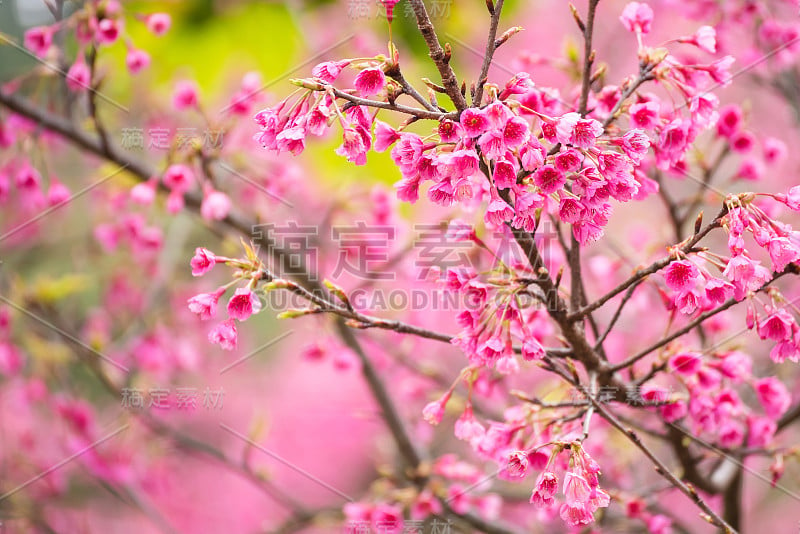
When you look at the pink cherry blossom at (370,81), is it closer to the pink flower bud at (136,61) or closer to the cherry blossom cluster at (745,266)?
the cherry blossom cluster at (745,266)

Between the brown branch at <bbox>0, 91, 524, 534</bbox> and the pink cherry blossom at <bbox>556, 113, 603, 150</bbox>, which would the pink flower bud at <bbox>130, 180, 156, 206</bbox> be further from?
the pink cherry blossom at <bbox>556, 113, 603, 150</bbox>

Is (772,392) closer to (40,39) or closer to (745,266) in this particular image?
(745,266)

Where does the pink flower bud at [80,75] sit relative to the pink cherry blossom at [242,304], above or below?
above

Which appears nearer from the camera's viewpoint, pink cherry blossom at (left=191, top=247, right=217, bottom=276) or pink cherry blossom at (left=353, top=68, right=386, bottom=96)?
pink cherry blossom at (left=353, top=68, right=386, bottom=96)

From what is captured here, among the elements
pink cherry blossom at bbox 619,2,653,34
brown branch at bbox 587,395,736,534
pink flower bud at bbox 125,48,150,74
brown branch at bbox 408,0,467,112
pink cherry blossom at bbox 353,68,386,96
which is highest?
pink cherry blossom at bbox 619,2,653,34

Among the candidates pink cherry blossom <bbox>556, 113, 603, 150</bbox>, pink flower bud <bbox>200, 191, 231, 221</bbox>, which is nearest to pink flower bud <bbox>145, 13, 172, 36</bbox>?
pink flower bud <bbox>200, 191, 231, 221</bbox>

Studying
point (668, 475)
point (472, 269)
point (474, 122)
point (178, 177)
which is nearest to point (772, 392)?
point (668, 475)

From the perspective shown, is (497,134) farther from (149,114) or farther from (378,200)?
(149,114)

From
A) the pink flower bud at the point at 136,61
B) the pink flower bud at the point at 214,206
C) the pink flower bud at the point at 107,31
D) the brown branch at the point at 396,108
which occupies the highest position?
the pink flower bud at the point at 107,31

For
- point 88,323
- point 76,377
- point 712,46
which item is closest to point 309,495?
point 76,377

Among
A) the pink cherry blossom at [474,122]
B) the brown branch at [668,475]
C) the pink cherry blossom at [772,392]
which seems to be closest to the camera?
the pink cherry blossom at [474,122]

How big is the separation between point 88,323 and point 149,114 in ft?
3.35

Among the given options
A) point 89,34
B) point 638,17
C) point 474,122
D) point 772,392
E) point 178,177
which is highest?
point 638,17

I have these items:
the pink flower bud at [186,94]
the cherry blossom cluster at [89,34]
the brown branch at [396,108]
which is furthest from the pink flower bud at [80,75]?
the brown branch at [396,108]
